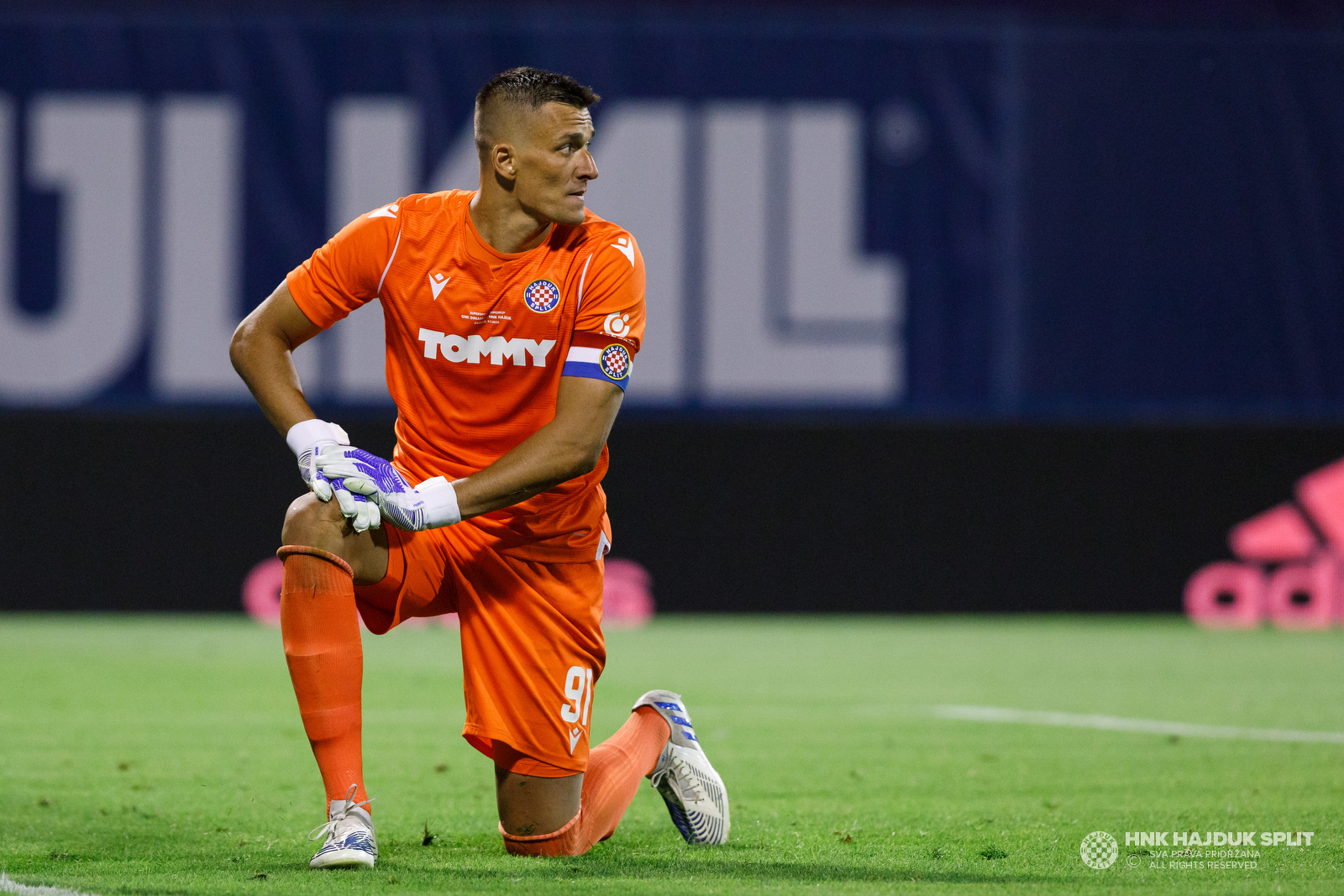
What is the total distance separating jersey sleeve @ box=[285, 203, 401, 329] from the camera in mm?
4309

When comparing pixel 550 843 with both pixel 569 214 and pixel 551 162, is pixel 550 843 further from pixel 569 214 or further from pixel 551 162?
pixel 551 162

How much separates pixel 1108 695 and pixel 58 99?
321 inches

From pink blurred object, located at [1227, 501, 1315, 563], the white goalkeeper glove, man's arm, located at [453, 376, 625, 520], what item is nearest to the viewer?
the white goalkeeper glove

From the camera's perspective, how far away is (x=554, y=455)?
13.1ft

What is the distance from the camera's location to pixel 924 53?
12406 millimetres

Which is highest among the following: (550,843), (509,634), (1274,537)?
(509,634)

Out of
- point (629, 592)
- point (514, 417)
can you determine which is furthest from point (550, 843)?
point (629, 592)

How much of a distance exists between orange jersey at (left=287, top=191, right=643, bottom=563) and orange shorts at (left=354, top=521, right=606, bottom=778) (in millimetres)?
73

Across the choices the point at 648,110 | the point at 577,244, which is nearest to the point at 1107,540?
the point at 648,110

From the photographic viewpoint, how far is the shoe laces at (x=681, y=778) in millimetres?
4305

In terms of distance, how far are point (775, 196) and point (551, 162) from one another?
27.7 feet

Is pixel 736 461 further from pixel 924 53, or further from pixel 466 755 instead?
pixel 466 755

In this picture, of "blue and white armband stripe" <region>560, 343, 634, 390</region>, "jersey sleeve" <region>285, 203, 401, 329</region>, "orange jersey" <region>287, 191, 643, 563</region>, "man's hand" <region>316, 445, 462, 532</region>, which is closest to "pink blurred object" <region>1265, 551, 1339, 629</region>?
"orange jersey" <region>287, 191, 643, 563</region>

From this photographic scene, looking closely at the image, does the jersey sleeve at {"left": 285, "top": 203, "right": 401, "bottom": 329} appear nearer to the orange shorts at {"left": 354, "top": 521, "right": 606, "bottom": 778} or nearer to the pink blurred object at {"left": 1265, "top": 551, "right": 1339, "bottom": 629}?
the orange shorts at {"left": 354, "top": 521, "right": 606, "bottom": 778}
